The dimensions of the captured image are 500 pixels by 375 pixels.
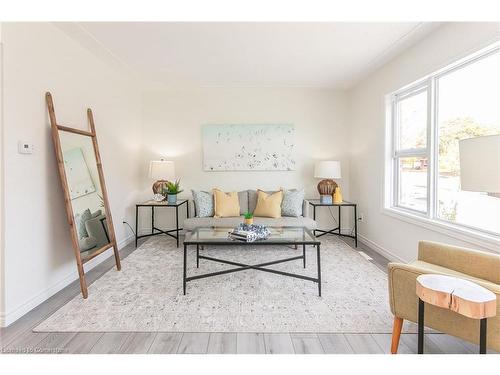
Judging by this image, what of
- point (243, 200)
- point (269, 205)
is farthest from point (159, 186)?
point (269, 205)

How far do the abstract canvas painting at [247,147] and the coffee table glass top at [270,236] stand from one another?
1848 millimetres

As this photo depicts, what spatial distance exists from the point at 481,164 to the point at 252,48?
2.45 m

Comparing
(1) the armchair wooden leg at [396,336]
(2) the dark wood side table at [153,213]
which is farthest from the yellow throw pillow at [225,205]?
(1) the armchair wooden leg at [396,336]

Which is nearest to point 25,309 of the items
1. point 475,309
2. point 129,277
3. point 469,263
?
point 129,277

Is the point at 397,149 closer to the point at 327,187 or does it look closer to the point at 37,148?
the point at 327,187

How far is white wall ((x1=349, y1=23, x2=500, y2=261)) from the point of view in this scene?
2324 millimetres

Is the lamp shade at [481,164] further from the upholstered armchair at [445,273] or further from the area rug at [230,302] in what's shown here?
the area rug at [230,302]

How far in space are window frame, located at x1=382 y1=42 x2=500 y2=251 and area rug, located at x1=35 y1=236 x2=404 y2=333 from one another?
0.77 m

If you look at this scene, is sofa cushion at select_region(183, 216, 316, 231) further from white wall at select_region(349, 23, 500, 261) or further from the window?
the window

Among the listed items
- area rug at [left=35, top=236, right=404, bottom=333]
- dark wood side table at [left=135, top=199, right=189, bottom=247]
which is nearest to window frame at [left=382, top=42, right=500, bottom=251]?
area rug at [left=35, top=236, right=404, bottom=333]

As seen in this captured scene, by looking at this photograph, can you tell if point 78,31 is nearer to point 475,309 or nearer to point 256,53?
point 256,53

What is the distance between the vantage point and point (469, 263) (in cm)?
177
